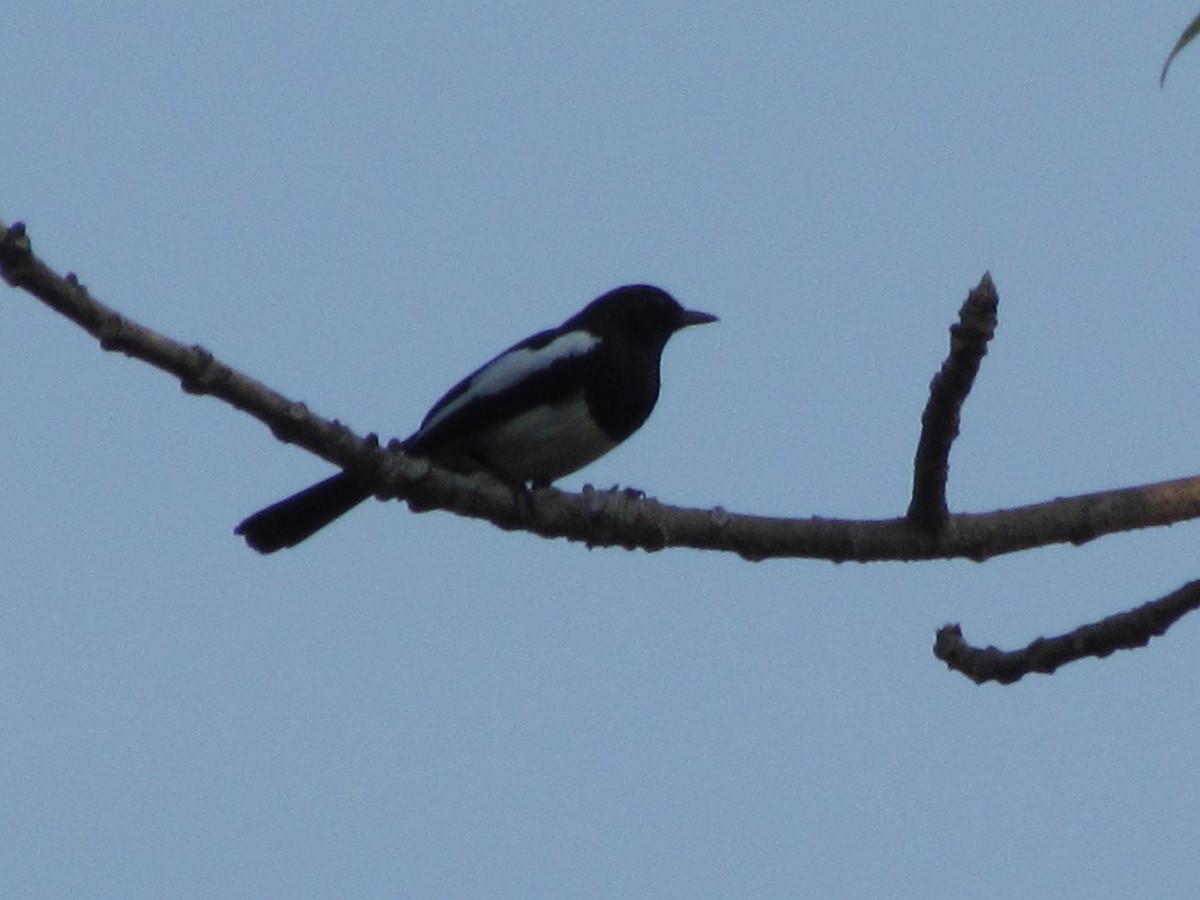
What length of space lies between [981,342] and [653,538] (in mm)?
944

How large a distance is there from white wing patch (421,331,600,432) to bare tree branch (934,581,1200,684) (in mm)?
2712

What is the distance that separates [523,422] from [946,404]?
272cm

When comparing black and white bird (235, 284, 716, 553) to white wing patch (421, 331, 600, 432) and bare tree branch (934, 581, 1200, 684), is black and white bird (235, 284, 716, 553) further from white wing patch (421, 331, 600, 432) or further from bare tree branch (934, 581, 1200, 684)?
bare tree branch (934, 581, 1200, 684)

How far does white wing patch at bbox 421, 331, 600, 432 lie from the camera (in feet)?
19.3

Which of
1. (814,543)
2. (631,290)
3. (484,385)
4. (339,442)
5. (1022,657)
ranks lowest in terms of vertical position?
(1022,657)

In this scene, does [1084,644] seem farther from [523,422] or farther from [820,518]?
[523,422]

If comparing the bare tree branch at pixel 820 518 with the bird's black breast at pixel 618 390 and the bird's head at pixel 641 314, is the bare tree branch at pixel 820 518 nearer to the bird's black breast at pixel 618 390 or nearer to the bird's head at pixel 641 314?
the bird's black breast at pixel 618 390

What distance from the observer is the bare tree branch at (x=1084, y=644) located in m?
3.29

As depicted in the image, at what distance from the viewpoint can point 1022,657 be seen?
3355 millimetres

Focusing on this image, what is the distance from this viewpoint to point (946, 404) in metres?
3.24

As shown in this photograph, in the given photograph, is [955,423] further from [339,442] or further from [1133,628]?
[339,442]

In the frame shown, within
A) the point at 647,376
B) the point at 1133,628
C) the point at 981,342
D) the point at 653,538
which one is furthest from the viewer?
the point at 647,376

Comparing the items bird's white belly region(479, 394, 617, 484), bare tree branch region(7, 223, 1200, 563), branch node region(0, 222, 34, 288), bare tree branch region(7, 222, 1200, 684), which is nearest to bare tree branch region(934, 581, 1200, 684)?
bare tree branch region(7, 222, 1200, 684)

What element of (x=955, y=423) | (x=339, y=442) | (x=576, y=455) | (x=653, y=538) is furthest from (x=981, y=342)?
(x=576, y=455)
